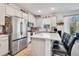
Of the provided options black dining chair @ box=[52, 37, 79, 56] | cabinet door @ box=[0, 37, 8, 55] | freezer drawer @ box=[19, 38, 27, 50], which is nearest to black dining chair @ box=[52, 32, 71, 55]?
black dining chair @ box=[52, 37, 79, 56]

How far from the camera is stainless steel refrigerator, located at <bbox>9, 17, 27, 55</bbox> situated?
2987 millimetres

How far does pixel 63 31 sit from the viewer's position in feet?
8.89

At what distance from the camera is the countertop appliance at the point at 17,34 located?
3.01 metres

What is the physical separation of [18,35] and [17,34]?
82 mm

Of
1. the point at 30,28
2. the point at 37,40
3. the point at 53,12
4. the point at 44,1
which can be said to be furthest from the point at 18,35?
the point at 44,1

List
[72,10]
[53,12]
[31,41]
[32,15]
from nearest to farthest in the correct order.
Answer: [72,10] → [53,12] → [32,15] → [31,41]

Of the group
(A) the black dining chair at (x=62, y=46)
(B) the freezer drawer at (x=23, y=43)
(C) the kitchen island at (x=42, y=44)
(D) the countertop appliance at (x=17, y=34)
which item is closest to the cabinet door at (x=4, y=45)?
(D) the countertop appliance at (x=17, y=34)

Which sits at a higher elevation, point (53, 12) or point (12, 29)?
Answer: point (53, 12)

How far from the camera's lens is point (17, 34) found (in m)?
3.12

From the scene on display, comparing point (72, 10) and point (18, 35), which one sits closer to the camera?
point (72, 10)

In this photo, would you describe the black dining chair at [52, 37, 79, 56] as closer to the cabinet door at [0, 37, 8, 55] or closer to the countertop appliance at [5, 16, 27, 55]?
the countertop appliance at [5, 16, 27, 55]

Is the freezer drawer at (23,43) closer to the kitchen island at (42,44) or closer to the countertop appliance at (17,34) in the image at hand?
the countertop appliance at (17,34)

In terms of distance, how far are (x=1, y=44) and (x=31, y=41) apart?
0.81 m

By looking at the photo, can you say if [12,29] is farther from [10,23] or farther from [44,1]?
[44,1]
